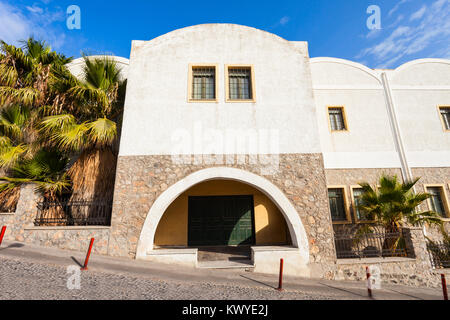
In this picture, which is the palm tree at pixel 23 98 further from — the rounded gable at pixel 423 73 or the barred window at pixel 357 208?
the rounded gable at pixel 423 73

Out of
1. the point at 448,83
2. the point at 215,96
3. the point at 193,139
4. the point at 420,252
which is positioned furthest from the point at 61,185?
the point at 448,83

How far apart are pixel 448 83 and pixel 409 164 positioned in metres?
5.86

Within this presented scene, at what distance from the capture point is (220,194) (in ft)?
33.1

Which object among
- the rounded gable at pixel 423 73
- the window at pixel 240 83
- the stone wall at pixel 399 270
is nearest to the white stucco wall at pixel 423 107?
the rounded gable at pixel 423 73

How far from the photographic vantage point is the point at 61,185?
293 inches

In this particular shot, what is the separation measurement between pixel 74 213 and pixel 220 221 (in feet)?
19.1

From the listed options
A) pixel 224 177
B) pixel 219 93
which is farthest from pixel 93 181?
pixel 219 93

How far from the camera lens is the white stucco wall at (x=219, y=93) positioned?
25.3ft

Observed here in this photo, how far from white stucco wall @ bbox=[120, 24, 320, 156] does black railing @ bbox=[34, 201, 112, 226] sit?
2.19 meters

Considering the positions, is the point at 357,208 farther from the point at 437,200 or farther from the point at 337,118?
the point at 337,118

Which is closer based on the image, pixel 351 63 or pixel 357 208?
pixel 357 208

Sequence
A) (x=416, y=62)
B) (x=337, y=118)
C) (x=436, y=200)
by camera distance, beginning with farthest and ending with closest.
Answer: (x=416, y=62)
(x=337, y=118)
(x=436, y=200)

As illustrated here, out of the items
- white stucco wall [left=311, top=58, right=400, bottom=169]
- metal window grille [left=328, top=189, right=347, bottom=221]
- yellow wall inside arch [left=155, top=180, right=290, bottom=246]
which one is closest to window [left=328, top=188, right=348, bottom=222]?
metal window grille [left=328, top=189, right=347, bottom=221]

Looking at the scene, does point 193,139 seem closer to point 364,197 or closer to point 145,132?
point 145,132
